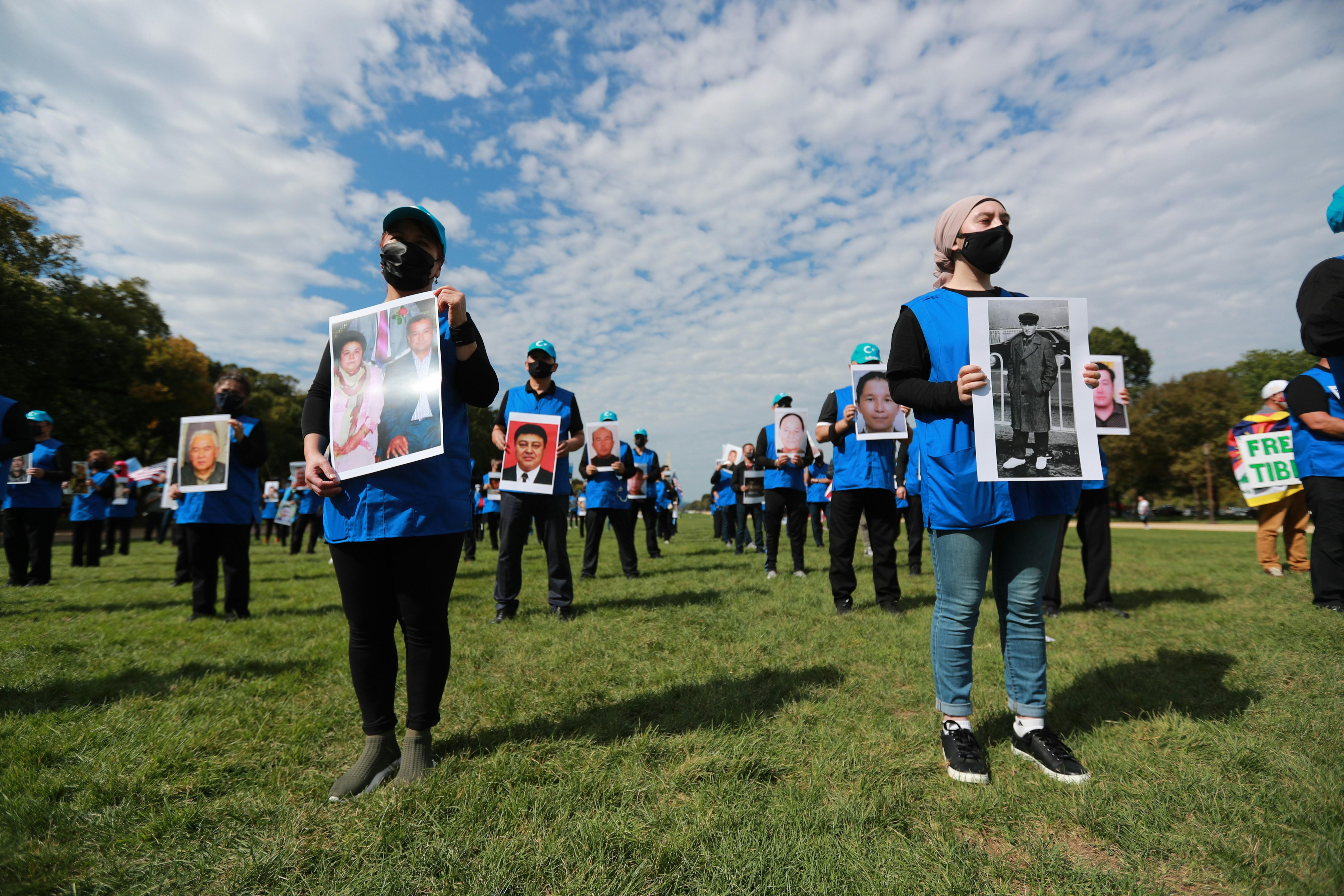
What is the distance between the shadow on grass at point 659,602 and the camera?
22.2 ft

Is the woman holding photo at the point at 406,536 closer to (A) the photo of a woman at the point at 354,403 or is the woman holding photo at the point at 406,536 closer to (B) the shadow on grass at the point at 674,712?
(A) the photo of a woman at the point at 354,403

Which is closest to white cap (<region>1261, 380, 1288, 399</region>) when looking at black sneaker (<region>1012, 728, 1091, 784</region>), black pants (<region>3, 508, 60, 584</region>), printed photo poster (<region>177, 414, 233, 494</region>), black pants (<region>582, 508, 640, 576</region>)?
black pants (<region>582, 508, 640, 576</region>)

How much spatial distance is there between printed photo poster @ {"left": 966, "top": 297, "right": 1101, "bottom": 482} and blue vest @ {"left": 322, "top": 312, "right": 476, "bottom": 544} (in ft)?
7.23

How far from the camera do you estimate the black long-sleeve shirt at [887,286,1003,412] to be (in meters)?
2.93

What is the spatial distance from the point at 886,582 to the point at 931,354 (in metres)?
3.88

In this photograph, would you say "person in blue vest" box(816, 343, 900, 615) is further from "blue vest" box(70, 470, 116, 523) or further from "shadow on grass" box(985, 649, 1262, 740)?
"blue vest" box(70, 470, 116, 523)

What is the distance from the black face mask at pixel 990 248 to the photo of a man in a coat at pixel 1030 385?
0.34 meters

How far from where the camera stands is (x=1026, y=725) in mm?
2969

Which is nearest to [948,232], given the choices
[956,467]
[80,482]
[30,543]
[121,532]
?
[956,467]

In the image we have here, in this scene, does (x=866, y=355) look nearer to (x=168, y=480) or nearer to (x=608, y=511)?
(x=608, y=511)

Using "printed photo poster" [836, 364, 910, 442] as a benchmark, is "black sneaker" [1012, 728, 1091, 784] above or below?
below

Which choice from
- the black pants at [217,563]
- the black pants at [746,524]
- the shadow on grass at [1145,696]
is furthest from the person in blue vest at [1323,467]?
the black pants at [217,563]

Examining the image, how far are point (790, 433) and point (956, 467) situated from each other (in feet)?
19.8

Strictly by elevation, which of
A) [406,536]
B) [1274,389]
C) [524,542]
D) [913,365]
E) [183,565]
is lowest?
[183,565]
